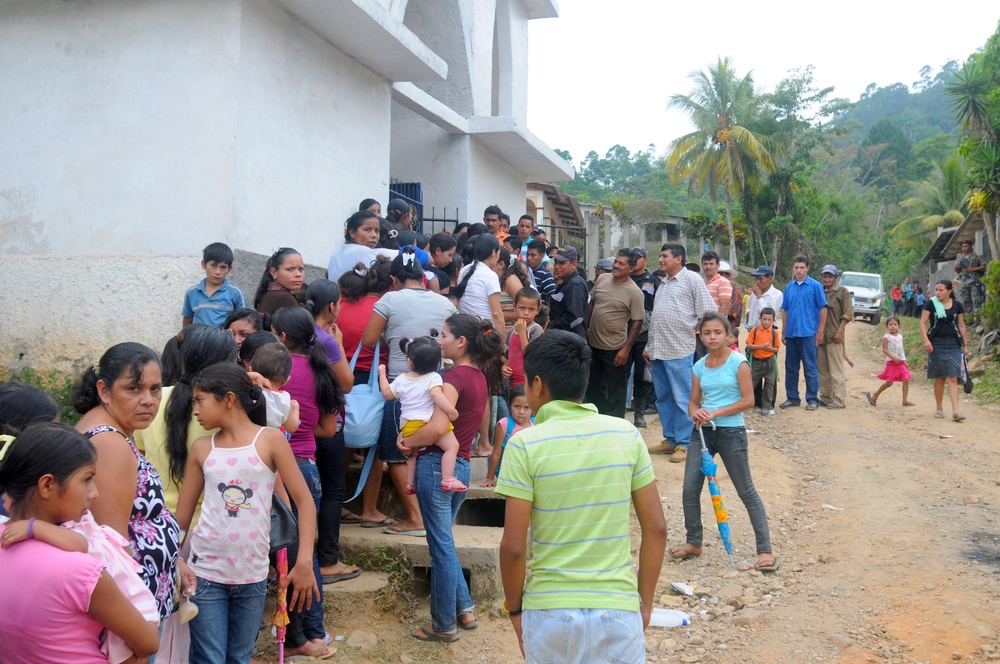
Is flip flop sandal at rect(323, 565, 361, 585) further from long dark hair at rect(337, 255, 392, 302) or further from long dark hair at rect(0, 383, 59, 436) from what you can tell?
long dark hair at rect(0, 383, 59, 436)

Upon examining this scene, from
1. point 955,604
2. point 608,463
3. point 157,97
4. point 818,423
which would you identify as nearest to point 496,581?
point 608,463

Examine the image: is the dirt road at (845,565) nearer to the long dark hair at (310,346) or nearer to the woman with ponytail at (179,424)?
the long dark hair at (310,346)

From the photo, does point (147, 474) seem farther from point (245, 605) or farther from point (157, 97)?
point (157, 97)

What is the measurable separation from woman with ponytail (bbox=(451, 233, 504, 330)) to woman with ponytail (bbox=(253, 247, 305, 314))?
1.42 metres

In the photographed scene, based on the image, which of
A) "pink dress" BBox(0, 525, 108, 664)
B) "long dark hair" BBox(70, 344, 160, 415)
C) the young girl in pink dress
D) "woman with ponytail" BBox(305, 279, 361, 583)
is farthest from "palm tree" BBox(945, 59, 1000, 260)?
"pink dress" BBox(0, 525, 108, 664)

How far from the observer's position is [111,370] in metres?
2.86

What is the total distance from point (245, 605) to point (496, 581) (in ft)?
6.49

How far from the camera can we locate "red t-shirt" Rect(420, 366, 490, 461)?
15.3ft

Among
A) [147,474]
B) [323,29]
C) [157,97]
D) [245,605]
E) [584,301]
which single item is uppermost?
[323,29]

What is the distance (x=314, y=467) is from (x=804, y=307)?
8446 mm

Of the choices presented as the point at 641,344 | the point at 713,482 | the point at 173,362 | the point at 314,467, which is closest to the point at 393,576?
the point at 314,467

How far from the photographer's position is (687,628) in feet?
16.7

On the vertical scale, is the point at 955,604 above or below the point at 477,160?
below

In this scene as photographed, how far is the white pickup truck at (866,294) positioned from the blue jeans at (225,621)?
89.6 feet
